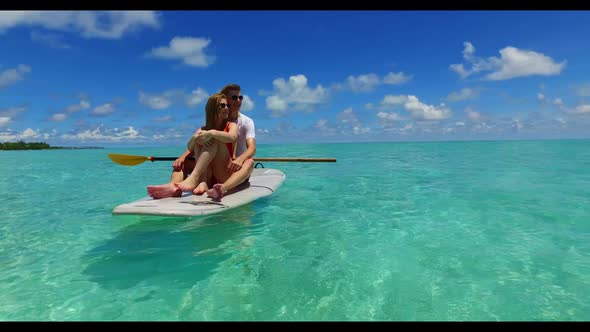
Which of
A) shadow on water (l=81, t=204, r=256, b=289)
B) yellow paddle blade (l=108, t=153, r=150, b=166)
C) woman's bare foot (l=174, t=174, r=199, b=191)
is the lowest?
shadow on water (l=81, t=204, r=256, b=289)

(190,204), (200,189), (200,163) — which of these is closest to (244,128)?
(200,163)

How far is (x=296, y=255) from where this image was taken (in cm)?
357

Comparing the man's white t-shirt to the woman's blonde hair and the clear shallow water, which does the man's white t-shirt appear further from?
the clear shallow water

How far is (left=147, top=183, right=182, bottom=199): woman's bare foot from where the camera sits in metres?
4.73

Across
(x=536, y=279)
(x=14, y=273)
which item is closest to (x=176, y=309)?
(x=14, y=273)

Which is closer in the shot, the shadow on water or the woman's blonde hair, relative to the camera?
the shadow on water

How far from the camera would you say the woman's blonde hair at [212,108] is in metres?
5.04

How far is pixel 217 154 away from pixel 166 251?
1931 mm

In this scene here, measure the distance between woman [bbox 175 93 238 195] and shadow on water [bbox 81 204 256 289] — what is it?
61cm

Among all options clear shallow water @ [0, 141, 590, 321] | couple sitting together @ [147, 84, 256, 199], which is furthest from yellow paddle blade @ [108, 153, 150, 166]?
couple sitting together @ [147, 84, 256, 199]

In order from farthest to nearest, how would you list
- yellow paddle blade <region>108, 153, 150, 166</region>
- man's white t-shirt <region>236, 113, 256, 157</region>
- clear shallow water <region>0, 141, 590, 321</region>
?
yellow paddle blade <region>108, 153, 150, 166</region> < man's white t-shirt <region>236, 113, 256, 157</region> < clear shallow water <region>0, 141, 590, 321</region>

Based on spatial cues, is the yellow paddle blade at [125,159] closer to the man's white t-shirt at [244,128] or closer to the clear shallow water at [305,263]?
the clear shallow water at [305,263]
